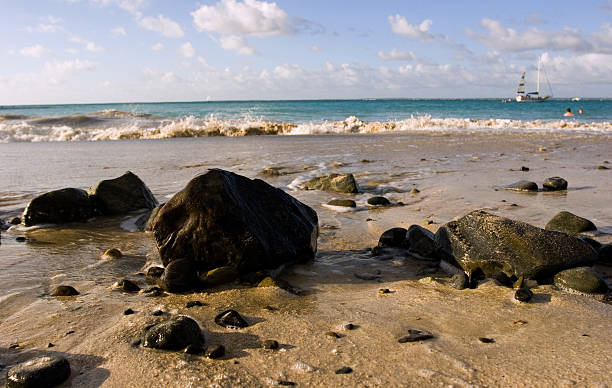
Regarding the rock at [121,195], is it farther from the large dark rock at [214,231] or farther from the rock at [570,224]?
the rock at [570,224]

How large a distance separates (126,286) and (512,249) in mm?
2495

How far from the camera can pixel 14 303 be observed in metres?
2.77

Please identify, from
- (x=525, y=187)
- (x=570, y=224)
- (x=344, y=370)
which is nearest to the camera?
(x=344, y=370)

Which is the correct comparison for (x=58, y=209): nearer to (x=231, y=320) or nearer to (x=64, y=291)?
(x=64, y=291)

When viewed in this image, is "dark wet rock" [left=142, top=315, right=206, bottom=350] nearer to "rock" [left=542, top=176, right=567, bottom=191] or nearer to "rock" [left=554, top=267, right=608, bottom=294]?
"rock" [left=554, top=267, right=608, bottom=294]

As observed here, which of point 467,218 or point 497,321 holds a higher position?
point 467,218

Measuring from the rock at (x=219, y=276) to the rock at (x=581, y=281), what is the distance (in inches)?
80.9

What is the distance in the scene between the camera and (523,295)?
8.91ft

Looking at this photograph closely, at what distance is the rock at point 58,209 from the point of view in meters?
4.90

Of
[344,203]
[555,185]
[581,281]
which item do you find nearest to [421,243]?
[581,281]

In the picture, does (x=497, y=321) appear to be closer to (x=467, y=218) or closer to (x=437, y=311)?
(x=437, y=311)

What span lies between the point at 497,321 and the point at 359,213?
2.78m

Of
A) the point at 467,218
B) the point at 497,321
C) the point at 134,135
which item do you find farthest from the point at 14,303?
the point at 134,135

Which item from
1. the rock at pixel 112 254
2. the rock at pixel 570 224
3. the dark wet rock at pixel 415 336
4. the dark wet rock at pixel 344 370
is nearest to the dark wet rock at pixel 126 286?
the rock at pixel 112 254
